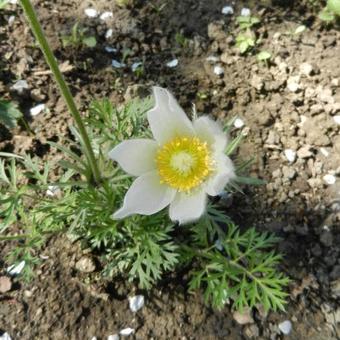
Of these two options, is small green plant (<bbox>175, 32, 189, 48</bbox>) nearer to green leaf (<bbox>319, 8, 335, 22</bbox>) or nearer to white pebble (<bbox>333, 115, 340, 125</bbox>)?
green leaf (<bbox>319, 8, 335, 22</bbox>)

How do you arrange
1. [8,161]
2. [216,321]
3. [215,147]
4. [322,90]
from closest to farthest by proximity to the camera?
1. [215,147]
2. [216,321]
3. [8,161]
4. [322,90]

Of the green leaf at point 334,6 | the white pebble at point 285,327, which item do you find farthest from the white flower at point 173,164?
the green leaf at point 334,6

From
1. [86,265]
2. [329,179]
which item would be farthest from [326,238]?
[86,265]

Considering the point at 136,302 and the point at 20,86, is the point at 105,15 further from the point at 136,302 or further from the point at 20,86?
the point at 136,302

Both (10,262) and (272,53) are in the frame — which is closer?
(10,262)

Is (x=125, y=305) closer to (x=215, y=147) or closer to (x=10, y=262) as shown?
(x=10, y=262)

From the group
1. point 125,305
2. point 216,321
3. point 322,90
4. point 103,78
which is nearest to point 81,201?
point 125,305

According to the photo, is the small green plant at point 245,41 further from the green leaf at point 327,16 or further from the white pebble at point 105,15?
the white pebble at point 105,15
